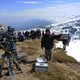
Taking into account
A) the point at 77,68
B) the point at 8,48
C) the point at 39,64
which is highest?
the point at 8,48

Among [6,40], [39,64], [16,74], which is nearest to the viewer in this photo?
[6,40]

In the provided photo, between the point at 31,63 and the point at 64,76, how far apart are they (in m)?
3.59

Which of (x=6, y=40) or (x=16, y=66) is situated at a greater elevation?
(x=6, y=40)

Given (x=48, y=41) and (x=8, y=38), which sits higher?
(x=8, y=38)

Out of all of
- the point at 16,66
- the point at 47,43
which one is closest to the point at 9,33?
the point at 16,66

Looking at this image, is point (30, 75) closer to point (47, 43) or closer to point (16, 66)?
point (16, 66)

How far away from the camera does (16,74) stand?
14984 mm

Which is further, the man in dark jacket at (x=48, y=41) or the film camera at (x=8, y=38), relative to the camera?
the man in dark jacket at (x=48, y=41)

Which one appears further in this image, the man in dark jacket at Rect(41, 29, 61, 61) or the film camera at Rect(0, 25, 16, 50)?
the man in dark jacket at Rect(41, 29, 61, 61)

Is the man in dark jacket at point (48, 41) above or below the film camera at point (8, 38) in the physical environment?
below

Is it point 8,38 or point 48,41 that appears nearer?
point 8,38

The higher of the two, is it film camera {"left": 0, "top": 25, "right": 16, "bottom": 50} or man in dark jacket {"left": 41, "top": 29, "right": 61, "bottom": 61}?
film camera {"left": 0, "top": 25, "right": 16, "bottom": 50}

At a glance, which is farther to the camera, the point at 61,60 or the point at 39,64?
the point at 61,60

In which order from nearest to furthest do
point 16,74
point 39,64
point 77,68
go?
1. point 16,74
2. point 39,64
3. point 77,68
